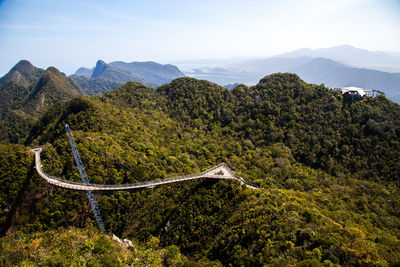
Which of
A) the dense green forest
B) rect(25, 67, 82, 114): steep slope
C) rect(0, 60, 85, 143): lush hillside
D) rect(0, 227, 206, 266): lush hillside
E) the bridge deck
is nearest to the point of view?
rect(0, 227, 206, 266): lush hillside

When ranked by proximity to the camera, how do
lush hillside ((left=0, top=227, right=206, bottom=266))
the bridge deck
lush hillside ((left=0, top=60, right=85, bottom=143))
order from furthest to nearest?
lush hillside ((left=0, top=60, right=85, bottom=143)) → the bridge deck → lush hillside ((left=0, top=227, right=206, bottom=266))

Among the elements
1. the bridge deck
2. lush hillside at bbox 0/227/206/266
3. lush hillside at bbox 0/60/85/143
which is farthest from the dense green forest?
lush hillside at bbox 0/60/85/143

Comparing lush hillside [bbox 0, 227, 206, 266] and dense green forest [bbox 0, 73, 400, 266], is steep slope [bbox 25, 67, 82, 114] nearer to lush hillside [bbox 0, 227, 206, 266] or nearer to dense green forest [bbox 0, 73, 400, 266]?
dense green forest [bbox 0, 73, 400, 266]

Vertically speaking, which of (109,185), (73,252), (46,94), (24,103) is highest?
(46,94)

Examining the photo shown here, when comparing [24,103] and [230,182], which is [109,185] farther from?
[24,103]

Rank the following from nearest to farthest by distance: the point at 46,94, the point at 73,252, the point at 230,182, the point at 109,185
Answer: the point at 73,252, the point at 109,185, the point at 230,182, the point at 46,94

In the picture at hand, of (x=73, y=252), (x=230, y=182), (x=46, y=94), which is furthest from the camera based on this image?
(x=46, y=94)

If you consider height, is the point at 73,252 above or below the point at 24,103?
below

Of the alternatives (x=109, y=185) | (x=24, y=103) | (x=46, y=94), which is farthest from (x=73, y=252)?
(x=24, y=103)

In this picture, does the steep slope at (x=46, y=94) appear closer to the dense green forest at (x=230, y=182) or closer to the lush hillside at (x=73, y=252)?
the dense green forest at (x=230, y=182)
